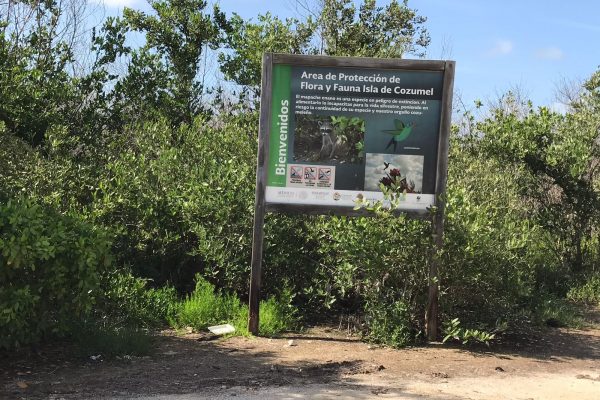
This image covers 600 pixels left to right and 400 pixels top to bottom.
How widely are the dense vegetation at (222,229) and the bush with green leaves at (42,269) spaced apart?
Answer: 17 mm

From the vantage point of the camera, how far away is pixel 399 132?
→ 6.62m

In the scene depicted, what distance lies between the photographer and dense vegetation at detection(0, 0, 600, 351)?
574cm

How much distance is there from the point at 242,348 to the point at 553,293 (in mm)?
5265

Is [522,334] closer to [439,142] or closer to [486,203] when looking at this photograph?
[486,203]

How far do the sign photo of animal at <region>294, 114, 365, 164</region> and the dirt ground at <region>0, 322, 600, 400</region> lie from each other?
1.93 metres

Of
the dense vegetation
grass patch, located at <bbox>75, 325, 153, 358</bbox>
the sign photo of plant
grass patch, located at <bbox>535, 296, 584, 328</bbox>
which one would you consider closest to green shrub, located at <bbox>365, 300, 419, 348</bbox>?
the dense vegetation

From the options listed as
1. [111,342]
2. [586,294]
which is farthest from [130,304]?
[586,294]

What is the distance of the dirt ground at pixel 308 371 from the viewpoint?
5008 millimetres

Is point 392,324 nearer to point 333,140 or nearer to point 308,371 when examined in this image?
point 308,371

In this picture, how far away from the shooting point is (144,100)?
41.0 feet

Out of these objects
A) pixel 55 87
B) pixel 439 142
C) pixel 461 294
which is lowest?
pixel 461 294

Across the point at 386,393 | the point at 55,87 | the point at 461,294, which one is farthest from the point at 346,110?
the point at 55,87

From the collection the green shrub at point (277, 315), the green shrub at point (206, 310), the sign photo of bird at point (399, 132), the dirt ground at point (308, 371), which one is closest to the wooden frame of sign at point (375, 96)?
the sign photo of bird at point (399, 132)

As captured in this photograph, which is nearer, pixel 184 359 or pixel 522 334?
pixel 184 359
